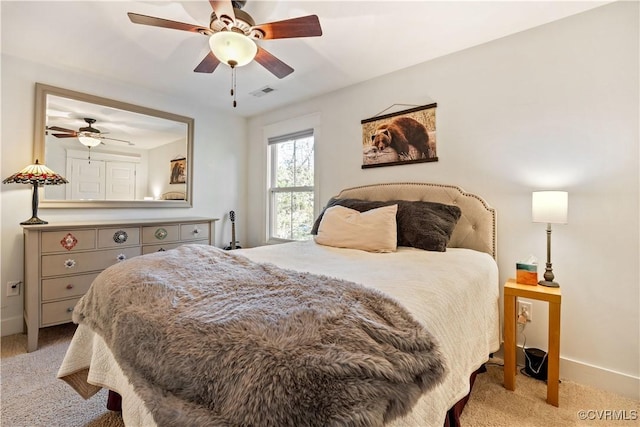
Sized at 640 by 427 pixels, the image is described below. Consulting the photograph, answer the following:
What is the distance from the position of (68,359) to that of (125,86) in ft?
8.95

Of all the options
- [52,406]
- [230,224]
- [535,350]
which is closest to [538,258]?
[535,350]

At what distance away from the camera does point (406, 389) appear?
0.64 metres

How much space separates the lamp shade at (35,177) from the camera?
7.25 feet

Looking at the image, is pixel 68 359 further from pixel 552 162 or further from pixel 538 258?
pixel 552 162

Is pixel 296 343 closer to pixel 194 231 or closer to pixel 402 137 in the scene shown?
pixel 402 137

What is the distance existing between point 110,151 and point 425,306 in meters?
3.34

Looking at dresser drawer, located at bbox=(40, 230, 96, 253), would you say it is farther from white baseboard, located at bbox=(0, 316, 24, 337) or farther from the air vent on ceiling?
the air vent on ceiling

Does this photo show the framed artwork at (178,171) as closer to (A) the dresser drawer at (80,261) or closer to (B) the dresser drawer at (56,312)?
(A) the dresser drawer at (80,261)

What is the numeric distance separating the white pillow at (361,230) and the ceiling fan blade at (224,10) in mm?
1444

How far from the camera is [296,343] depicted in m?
0.64

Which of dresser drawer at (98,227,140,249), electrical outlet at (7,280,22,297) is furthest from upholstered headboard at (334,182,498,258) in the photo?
electrical outlet at (7,280,22,297)

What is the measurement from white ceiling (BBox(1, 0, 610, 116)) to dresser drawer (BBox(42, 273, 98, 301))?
1.87 m
